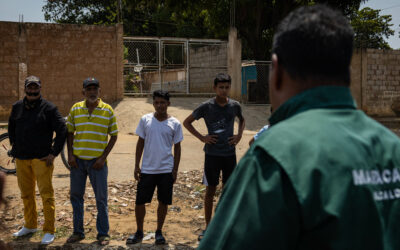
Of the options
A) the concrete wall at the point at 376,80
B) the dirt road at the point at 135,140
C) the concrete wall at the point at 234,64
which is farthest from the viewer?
the concrete wall at the point at 376,80

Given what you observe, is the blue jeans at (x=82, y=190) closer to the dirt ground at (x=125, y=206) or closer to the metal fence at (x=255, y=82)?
the dirt ground at (x=125, y=206)

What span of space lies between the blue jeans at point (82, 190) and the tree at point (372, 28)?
31.3 metres

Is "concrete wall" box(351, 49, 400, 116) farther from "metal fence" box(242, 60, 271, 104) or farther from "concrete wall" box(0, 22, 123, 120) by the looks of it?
"concrete wall" box(0, 22, 123, 120)

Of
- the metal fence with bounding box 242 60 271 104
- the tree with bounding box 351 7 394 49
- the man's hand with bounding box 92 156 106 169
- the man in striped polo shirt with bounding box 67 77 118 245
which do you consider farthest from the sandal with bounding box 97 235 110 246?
the tree with bounding box 351 7 394 49

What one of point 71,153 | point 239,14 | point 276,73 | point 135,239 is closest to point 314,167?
point 276,73

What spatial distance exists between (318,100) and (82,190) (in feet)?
12.5

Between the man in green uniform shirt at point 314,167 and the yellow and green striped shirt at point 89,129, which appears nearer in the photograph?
the man in green uniform shirt at point 314,167

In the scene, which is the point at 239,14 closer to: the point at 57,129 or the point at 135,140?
the point at 135,140

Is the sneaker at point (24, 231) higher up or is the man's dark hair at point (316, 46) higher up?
the man's dark hair at point (316, 46)

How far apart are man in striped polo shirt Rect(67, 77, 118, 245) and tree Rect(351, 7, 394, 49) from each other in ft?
102

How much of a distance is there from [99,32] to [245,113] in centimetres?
639

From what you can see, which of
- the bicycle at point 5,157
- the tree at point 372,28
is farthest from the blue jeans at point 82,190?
the tree at point 372,28

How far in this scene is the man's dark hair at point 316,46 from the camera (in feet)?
3.78

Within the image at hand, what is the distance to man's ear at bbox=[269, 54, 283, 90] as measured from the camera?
121cm
